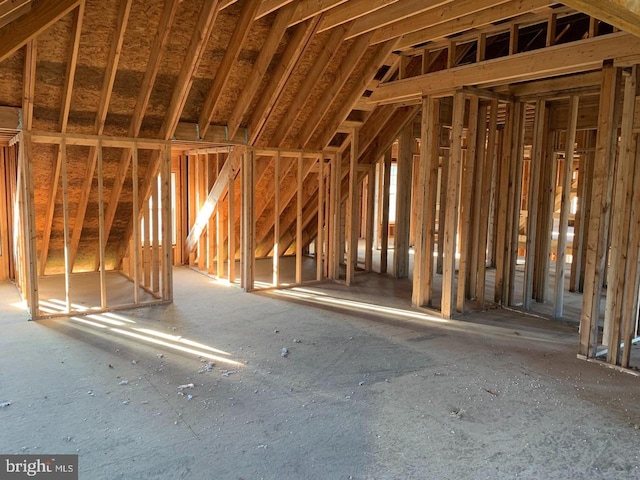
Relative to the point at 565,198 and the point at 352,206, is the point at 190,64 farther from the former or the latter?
the point at 565,198

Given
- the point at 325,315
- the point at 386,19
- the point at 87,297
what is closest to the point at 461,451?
the point at 325,315

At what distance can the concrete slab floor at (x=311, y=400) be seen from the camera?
2730 millimetres

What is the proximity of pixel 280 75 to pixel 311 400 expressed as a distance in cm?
372

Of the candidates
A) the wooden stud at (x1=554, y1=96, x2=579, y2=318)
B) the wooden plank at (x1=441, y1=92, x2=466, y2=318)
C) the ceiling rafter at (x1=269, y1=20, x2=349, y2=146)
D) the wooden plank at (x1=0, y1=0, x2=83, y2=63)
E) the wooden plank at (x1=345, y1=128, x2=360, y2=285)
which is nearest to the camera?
the wooden plank at (x1=0, y1=0, x2=83, y2=63)

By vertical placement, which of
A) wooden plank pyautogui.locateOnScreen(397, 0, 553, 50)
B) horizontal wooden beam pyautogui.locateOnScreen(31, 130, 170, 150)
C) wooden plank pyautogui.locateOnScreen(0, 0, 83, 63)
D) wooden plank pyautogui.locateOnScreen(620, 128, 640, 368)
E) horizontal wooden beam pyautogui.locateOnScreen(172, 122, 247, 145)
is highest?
wooden plank pyautogui.locateOnScreen(397, 0, 553, 50)

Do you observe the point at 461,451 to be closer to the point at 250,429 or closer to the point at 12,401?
the point at 250,429

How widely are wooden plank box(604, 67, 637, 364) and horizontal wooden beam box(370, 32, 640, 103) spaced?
261 mm

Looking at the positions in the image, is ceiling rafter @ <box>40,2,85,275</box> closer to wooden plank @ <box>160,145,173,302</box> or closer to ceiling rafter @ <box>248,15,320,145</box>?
wooden plank @ <box>160,145,173,302</box>

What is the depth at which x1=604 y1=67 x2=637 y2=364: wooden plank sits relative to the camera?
13.3ft

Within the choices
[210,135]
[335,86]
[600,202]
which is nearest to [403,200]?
[335,86]

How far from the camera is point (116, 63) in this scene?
4.60 meters

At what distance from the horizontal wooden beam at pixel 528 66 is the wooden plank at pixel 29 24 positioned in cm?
381

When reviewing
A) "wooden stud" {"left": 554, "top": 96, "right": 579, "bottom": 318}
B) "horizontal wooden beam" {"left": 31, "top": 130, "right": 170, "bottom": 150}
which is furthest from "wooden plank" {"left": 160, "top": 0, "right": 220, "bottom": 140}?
"wooden stud" {"left": 554, "top": 96, "right": 579, "bottom": 318}

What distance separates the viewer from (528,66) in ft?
15.3
